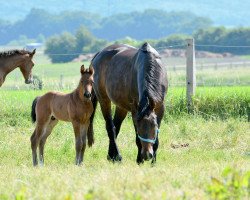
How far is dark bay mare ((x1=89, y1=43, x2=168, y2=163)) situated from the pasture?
0.36 metres

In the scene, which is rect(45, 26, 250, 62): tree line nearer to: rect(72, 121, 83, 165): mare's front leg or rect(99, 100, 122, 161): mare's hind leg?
rect(99, 100, 122, 161): mare's hind leg

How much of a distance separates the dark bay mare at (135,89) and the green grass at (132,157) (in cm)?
35

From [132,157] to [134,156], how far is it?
52mm

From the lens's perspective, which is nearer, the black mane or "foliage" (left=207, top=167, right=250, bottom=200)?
"foliage" (left=207, top=167, right=250, bottom=200)

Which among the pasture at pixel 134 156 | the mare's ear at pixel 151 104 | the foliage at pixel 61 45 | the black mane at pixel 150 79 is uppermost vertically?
the black mane at pixel 150 79

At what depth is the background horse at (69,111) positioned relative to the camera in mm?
12227

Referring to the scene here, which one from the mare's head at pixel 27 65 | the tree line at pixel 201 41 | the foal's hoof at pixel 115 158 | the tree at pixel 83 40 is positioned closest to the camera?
the foal's hoof at pixel 115 158

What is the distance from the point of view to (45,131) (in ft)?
43.5

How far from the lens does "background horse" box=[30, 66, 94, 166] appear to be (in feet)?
40.1

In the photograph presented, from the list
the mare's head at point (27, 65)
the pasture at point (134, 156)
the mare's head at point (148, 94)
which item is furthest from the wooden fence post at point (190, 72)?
the mare's head at point (148, 94)

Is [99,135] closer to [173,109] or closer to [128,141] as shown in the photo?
[128,141]

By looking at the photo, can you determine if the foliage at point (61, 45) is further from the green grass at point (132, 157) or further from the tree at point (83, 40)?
the green grass at point (132, 157)

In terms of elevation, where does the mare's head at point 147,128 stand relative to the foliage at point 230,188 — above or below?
below

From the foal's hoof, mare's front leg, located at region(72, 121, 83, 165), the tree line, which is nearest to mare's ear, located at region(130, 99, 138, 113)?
mare's front leg, located at region(72, 121, 83, 165)
